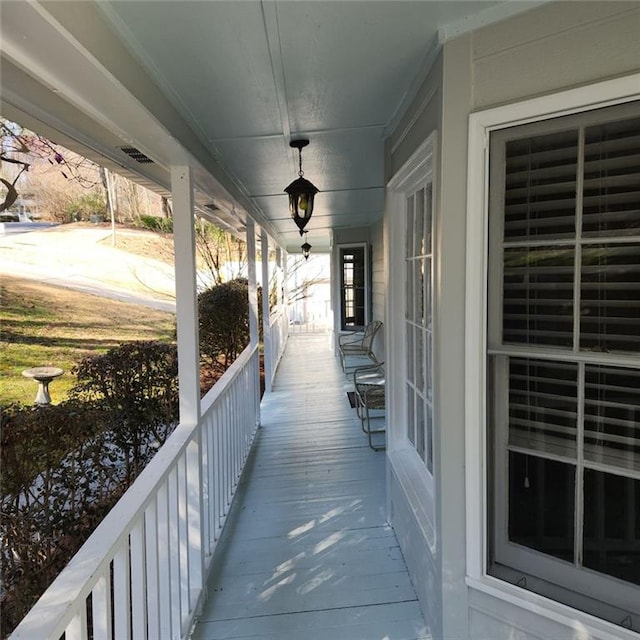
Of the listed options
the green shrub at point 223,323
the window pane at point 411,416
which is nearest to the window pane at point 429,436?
the window pane at point 411,416

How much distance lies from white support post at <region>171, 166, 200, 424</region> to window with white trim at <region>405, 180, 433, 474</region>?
117cm

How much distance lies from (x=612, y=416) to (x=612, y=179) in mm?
733

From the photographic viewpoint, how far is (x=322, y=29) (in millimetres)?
1472

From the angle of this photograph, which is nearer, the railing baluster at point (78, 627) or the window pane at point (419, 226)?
the railing baluster at point (78, 627)

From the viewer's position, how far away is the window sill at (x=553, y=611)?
138 cm

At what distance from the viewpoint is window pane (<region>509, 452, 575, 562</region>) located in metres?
1.52

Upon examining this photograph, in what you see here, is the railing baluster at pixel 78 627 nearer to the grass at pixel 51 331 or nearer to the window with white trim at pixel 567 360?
the window with white trim at pixel 567 360

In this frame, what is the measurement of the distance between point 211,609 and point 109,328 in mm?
3285

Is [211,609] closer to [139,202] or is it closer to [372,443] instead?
[372,443]

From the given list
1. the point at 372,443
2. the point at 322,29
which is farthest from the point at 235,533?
the point at 322,29

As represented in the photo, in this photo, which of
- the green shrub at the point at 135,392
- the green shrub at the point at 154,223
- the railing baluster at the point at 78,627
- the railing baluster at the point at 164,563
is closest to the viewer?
the railing baluster at the point at 78,627

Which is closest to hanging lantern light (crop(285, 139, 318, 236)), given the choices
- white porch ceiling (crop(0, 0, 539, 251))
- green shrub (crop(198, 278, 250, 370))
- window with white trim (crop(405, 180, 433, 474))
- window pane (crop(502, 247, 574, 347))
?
white porch ceiling (crop(0, 0, 539, 251))

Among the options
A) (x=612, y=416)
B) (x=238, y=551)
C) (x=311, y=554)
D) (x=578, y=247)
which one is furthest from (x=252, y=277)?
(x=612, y=416)

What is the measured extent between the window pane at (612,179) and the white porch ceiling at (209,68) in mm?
480
